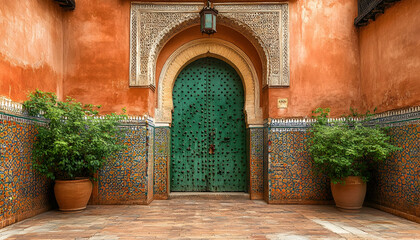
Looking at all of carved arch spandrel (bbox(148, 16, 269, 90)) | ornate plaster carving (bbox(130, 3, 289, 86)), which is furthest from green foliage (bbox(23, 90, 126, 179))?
carved arch spandrel (bbox(148, 16, 269, 90))

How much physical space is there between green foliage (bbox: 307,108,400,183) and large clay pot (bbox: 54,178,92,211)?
3540mm

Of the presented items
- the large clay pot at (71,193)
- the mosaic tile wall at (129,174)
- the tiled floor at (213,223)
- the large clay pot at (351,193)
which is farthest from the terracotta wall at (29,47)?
the large clay pot at (351,193)

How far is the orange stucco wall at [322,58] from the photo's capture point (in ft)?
19.5

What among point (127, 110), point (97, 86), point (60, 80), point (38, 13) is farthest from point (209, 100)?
point (38, 13)

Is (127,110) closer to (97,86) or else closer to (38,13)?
(97,86)

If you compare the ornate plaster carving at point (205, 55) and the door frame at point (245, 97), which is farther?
the ornate plaster carving at point (205, 55)

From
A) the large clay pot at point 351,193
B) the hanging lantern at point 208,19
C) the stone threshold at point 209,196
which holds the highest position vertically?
the hanging lantern at point 208,19

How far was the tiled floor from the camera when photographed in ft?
12.2

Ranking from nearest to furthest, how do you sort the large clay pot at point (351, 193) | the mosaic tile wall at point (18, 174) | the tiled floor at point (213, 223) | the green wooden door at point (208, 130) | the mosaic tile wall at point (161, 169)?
the tiled floor at point (213, 223) → the mosaic tile wall at point (18, 174) → the large clay pot at point (351, 193) → the mosaic tile wall at point (161, 169) → the green wooden door at point (208, 130)

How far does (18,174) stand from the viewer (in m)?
4.34

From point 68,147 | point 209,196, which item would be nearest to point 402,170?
point 209,196

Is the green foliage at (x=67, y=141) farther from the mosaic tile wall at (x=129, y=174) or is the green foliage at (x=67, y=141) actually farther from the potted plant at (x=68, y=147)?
the mosaic tile wall at (x=129, y=174)

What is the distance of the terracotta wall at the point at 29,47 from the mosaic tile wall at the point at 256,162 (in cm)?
354

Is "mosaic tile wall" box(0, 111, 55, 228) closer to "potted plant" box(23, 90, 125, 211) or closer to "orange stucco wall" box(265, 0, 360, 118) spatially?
"potted plant" box(23, 90, 125, 211)
